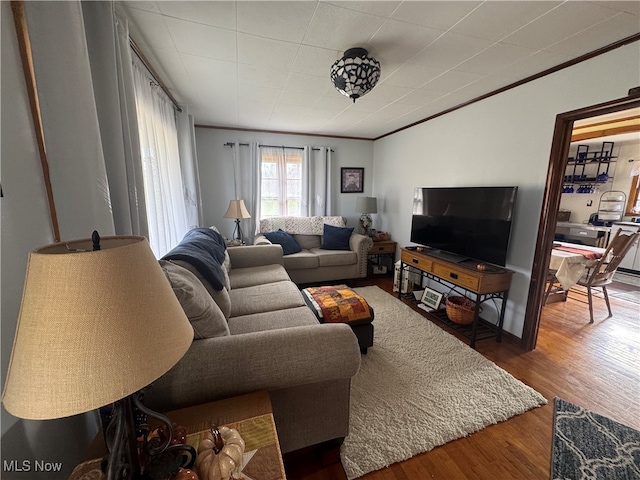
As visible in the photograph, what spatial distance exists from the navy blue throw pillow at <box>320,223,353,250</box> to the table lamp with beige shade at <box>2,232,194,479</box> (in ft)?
11.4

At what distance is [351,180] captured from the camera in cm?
465

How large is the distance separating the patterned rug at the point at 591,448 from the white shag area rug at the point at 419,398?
0.17 metres

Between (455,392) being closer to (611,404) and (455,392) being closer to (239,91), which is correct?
(611,404)

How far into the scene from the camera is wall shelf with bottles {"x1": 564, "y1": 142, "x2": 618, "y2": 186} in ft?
16.7

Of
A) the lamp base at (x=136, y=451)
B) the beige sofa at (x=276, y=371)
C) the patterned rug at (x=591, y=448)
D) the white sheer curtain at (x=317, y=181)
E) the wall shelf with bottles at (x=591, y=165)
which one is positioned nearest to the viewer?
the lamp base at (x=136, y=451)

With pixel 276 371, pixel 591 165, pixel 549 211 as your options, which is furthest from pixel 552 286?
pixel 591 165

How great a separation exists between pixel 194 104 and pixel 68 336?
123 inches

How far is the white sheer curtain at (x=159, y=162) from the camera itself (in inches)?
75.6

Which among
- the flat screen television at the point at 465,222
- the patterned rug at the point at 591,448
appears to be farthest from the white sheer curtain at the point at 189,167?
the patterned rug at the point at 591,448

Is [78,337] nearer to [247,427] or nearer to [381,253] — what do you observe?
[247,427]

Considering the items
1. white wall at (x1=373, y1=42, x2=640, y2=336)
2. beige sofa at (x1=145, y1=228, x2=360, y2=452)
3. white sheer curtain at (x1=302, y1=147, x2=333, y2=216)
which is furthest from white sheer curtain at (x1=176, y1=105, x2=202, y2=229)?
white wall at (x1=373, y1=42, x2=640, y2=336)

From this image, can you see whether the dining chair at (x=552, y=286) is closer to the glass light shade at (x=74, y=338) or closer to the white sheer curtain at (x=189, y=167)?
the glass light shade at (x=74, y=338)

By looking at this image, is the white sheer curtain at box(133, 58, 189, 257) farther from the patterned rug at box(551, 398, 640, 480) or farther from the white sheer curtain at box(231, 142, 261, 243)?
the patterned rug at box(551, 398, 640, 480)

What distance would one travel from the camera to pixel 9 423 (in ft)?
2.23
